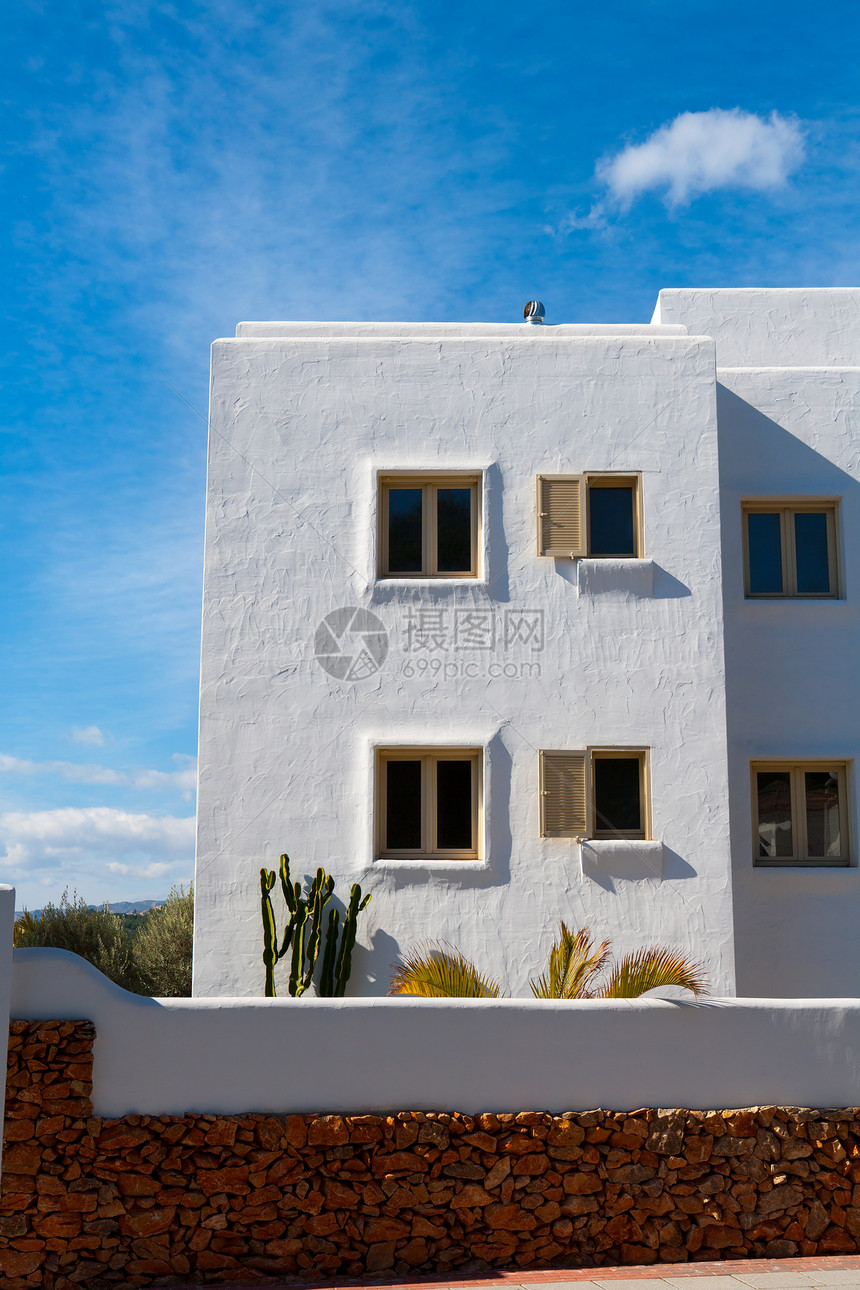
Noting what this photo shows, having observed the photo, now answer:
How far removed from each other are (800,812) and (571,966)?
3.90 meters

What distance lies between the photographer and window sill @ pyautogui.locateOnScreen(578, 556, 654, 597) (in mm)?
11805

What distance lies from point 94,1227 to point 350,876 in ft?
13.6

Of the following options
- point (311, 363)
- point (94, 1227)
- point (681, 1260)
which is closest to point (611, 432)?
point (311, 363)

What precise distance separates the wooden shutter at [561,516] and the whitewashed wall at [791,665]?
2.07m

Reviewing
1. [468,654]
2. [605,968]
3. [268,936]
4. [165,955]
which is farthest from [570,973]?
[165,955]

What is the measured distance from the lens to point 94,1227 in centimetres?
795

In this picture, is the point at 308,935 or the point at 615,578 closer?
the point at 308,935

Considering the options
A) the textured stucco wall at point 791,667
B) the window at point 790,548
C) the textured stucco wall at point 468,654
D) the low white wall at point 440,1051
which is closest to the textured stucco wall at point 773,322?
the textured stucco wall at point 791,667

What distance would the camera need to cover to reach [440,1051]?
838cm

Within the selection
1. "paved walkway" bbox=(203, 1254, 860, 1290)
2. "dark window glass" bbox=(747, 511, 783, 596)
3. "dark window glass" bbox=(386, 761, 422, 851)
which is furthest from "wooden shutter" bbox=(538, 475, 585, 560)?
"paved walkway" bbox=(203, 1254, 860, 1290)

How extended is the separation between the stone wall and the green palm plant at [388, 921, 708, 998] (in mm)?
1275

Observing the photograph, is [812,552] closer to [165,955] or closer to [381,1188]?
[381,1188]

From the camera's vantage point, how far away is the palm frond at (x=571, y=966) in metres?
9.80

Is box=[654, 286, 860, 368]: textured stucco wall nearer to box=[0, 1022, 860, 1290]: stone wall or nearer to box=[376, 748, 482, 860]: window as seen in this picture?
box=[376, 748, 482, 860]: window
